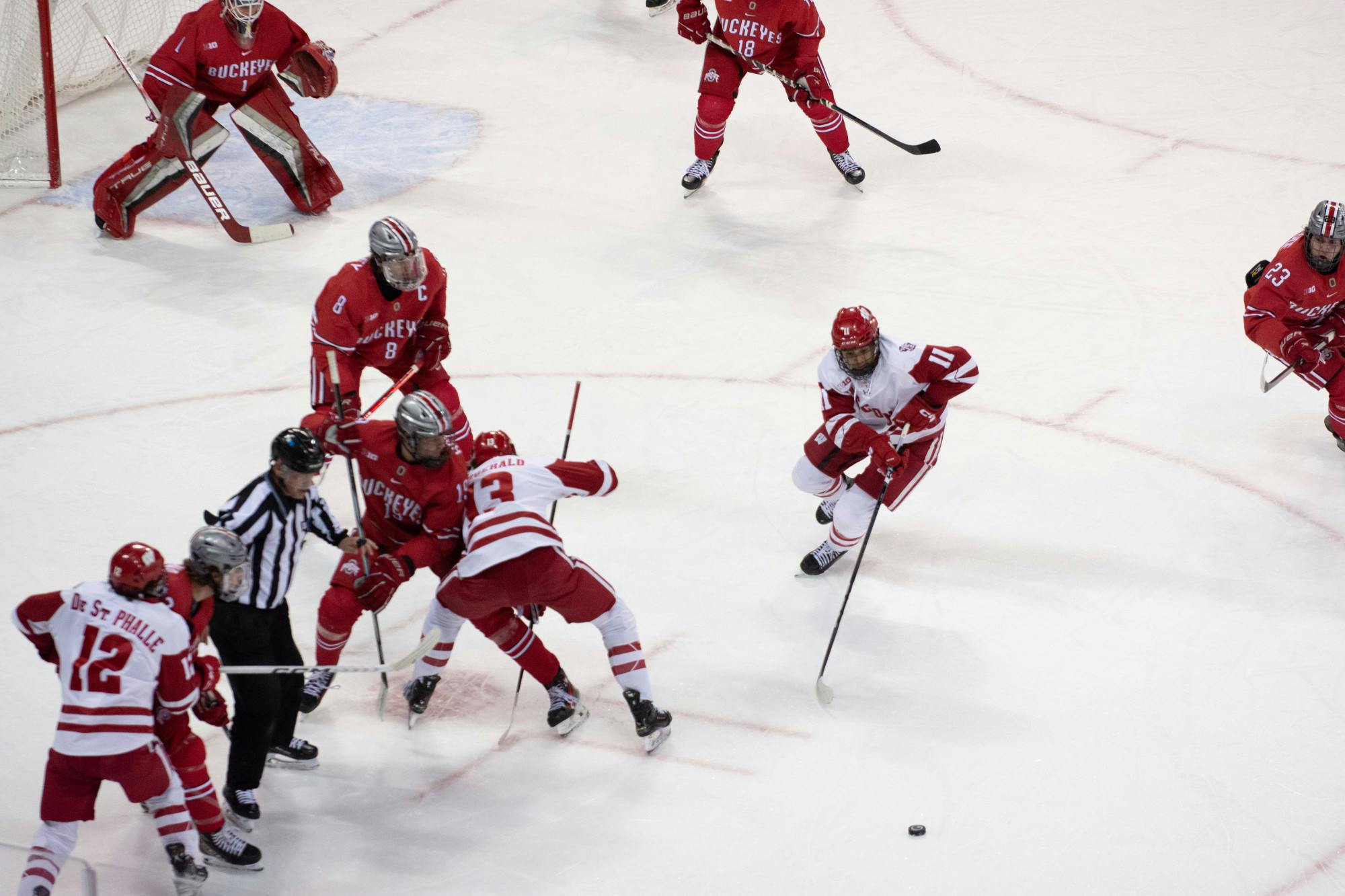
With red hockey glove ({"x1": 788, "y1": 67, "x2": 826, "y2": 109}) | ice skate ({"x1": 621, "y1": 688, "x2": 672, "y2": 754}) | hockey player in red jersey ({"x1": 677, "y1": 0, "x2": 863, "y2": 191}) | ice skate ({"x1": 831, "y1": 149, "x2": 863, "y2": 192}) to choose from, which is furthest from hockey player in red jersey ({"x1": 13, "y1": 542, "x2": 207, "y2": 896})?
ice skate ({"x1": 831, "y1": 149, "x2": 863, "y2": 192})

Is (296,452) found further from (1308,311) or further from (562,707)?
(1308,311)

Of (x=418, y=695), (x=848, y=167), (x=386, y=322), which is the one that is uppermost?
(x=386, y=322)

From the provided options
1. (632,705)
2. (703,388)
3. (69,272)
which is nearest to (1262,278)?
(703,388)

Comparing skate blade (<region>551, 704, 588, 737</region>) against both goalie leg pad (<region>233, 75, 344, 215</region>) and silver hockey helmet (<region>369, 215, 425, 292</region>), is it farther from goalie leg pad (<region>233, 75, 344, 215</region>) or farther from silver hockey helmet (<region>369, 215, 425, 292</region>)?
goalie leg pad (<region>233, 75, 344, 215</region>)

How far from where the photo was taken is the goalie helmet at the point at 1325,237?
5.29 m

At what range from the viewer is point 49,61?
7.52 m

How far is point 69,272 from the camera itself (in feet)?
23.2

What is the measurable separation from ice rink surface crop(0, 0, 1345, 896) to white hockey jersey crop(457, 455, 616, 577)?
63 cm

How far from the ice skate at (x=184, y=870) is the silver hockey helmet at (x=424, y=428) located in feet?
3.75

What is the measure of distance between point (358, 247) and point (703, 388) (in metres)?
2.06

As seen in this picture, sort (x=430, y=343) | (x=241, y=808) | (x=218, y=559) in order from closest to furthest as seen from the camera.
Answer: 1. (x=218, y=559)
2. (x=241, y=808)
3. (x=430, y=343)

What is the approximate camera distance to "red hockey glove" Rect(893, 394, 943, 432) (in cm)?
481

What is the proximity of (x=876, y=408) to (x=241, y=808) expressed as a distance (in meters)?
2.23

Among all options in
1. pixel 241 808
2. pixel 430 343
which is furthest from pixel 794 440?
pixel 241 808
